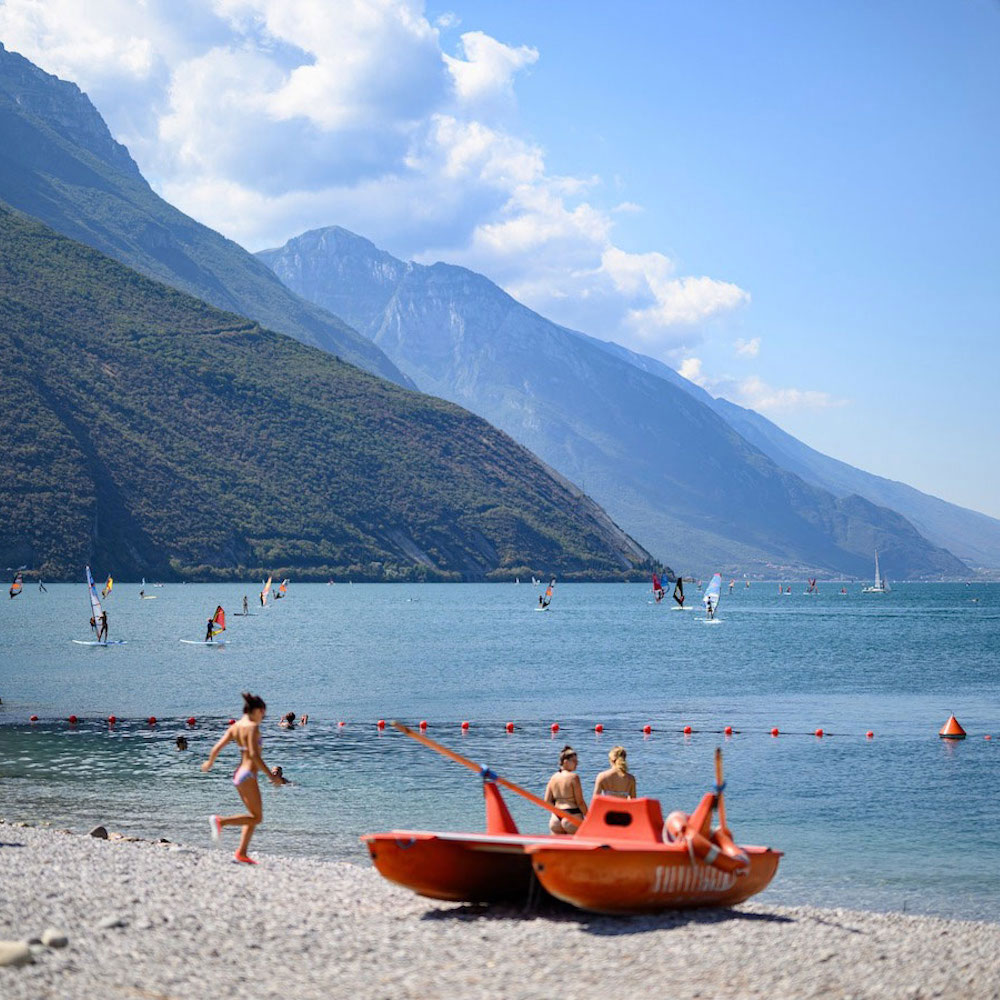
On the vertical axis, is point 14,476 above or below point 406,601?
above

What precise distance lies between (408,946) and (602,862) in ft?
6.88

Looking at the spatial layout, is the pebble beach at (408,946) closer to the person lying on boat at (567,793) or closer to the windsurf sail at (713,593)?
the person lying on boat at (567,793)

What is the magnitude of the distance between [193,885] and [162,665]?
159 feet

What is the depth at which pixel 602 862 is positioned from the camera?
13555 mm

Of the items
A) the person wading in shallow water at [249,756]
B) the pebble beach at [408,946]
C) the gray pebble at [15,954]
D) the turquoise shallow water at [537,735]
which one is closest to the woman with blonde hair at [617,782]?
the pebble beach at [408,946]

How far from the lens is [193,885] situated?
50.4 ft

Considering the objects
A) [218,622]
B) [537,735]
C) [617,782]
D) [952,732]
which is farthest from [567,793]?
[218,622]

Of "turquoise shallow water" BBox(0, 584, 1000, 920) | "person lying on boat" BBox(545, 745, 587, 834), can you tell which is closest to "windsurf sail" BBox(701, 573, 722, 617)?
"turquoise shallow water" BBox(0, 584, 1000, 920)

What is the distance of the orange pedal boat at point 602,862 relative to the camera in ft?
44.7

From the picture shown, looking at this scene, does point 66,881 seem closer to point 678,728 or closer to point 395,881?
point 395,881

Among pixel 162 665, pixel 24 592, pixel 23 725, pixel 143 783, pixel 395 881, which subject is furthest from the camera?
pixel 24 592

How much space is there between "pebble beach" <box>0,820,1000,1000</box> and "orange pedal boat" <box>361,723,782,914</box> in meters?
0.25

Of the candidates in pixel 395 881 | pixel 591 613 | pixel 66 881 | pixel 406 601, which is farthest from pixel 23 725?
pixel 406 601

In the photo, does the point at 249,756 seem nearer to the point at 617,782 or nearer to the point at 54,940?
the point at 54,940
